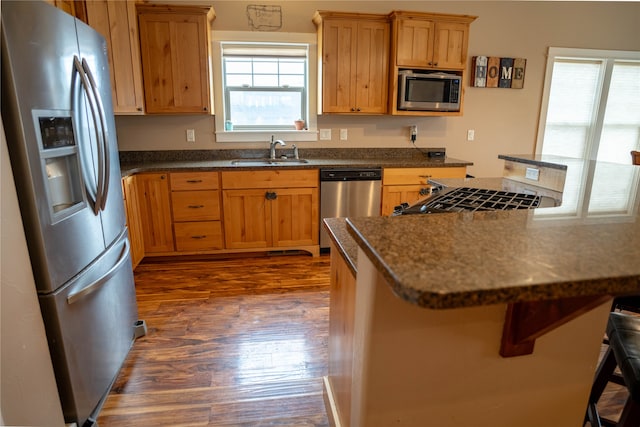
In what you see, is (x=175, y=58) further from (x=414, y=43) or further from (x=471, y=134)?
(x=471, y=134)

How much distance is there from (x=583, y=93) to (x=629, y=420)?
427 centimetres

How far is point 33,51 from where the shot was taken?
124cm

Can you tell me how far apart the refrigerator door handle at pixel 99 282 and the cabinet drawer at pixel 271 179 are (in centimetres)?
126

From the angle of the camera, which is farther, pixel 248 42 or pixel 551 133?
pixel 551 133

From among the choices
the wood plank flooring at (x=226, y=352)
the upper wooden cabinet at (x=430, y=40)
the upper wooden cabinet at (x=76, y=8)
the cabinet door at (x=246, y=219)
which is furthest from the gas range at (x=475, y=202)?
the upper wooden cabinet at (x=76, y=8)

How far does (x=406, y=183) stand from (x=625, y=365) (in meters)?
2.51

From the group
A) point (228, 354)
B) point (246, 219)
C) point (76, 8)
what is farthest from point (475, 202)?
point (76, 8)

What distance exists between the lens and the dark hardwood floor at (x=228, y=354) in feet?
5.30

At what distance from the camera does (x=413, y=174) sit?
3400 millimetres

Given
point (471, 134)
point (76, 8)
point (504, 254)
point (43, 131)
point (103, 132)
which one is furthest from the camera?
point (471, 134)

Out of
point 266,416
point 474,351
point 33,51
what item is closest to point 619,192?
point 474,351

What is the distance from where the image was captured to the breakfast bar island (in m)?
0.56

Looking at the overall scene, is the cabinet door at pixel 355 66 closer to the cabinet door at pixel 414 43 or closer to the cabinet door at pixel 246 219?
the cabinet door at pixel 414 43

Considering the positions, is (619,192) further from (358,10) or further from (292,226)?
(358,10)
